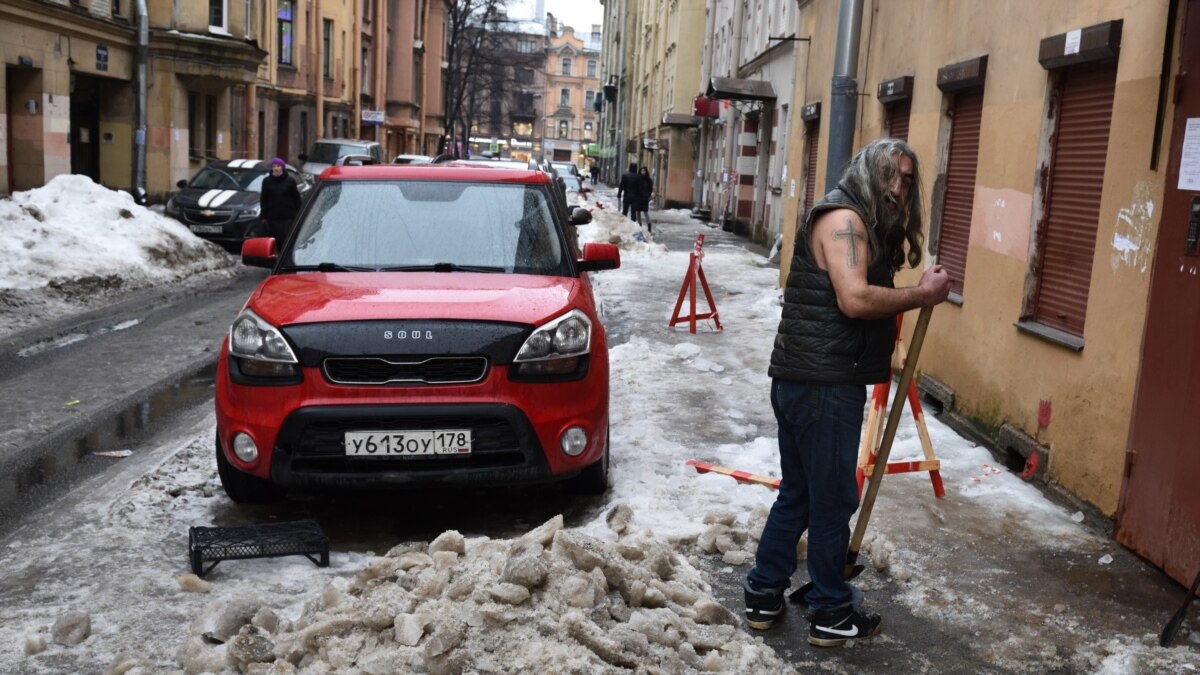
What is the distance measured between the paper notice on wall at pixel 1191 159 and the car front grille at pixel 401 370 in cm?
326

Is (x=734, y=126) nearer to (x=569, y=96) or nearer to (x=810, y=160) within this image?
(x=810, y=160)

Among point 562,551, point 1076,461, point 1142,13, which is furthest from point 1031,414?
point 562,551

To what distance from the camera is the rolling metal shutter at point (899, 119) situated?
1126 cm

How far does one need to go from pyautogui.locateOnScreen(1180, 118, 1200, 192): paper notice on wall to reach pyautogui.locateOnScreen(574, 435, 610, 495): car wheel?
9.81ft

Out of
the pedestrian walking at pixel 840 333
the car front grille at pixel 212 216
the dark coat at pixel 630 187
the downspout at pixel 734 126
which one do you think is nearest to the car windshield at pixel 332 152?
the dark coat at pixel 630 187

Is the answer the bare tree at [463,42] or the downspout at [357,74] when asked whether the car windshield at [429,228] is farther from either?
the bare tree at [463,42]

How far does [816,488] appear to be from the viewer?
14.7 feet

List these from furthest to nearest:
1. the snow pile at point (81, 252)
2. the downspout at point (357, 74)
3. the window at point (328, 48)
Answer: the downspout at point (357, 74) → the window at point (328, 48) → the snow pile at point (81, 252)

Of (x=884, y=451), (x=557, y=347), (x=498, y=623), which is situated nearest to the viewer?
(x=498, y=623)

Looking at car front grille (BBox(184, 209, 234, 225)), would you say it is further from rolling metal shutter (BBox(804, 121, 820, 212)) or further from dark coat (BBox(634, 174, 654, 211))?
dark coat (BBox(634, 174, 654, 211))

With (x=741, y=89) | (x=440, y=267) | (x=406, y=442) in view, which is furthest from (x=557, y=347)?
(x=741, y=89)

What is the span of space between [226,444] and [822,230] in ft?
9.92

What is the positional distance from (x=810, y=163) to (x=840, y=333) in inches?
534

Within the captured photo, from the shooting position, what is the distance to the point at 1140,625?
481 cm
